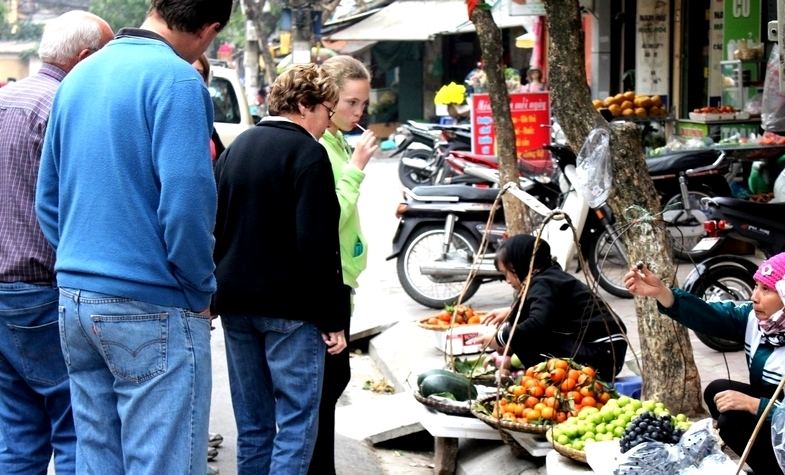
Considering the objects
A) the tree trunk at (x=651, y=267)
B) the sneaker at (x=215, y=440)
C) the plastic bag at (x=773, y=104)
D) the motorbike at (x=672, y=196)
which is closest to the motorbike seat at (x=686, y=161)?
the motorbike at (x=672, y=196)

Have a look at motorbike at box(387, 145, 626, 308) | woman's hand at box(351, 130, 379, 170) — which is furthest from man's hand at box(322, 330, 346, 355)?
motorbike at box(387, 145, 626, 308)

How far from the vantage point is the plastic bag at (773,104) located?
10.6 metres

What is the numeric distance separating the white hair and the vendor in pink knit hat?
2101mm

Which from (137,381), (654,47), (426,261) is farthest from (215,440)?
(654,47)

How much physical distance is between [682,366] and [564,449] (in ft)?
3.51

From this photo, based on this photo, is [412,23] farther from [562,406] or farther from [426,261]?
[562,406]

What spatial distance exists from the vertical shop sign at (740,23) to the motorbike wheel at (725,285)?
219 inches

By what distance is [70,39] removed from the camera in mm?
4160

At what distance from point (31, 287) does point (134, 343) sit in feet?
3.06

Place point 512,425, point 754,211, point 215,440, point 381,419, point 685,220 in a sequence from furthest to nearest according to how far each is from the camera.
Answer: point 685,220, point 754,211, point 381,419, point 215,440, point 512,425

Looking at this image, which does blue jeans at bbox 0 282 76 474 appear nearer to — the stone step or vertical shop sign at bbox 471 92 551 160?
the stone step

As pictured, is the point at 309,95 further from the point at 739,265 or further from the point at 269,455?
the point at 739,265

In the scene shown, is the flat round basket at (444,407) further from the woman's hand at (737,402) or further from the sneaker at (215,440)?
the woman's hand at (737,402)

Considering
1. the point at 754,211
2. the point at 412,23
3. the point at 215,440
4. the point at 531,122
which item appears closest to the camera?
the point at 215,440
